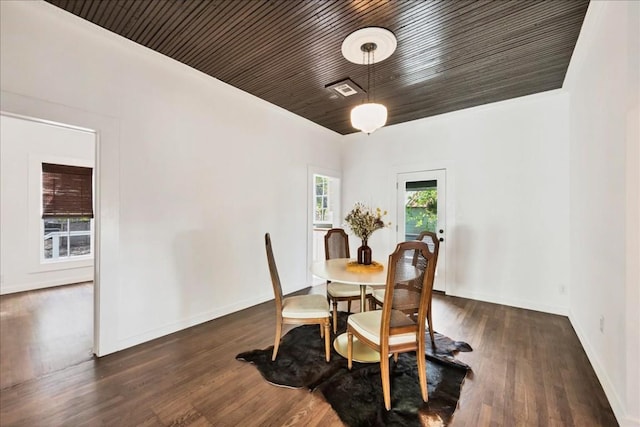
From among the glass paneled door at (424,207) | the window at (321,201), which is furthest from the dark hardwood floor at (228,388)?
the window at (321,201)

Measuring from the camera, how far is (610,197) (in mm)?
1960

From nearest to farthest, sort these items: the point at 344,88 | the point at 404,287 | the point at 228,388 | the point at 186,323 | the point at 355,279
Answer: the point at 404,287 < the point at 228,388 < the point at 355,279 < the point at 186,323 < the point at 344,88

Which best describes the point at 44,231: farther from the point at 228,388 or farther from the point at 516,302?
the point at 516,302

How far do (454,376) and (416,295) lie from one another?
0.83 metres

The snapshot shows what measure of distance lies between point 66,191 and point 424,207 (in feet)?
20.9

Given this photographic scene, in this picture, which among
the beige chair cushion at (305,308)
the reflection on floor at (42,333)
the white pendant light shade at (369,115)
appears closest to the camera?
the reflection on floor at (42,333)

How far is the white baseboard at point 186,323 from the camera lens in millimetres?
2584

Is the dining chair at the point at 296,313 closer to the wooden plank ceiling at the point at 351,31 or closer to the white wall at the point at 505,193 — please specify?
the wooden plank ceiling at the point at 351,31

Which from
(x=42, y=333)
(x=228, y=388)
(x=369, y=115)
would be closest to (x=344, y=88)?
(x=369, y=115)

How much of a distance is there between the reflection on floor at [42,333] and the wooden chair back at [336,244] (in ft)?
8.34

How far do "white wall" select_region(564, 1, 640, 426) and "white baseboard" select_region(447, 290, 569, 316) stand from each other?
2.15 ft

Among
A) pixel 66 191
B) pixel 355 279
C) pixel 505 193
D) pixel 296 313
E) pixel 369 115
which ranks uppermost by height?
pixel 369 115

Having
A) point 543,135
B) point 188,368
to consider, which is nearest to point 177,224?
point 188,368

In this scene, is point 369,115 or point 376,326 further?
point 369,115
